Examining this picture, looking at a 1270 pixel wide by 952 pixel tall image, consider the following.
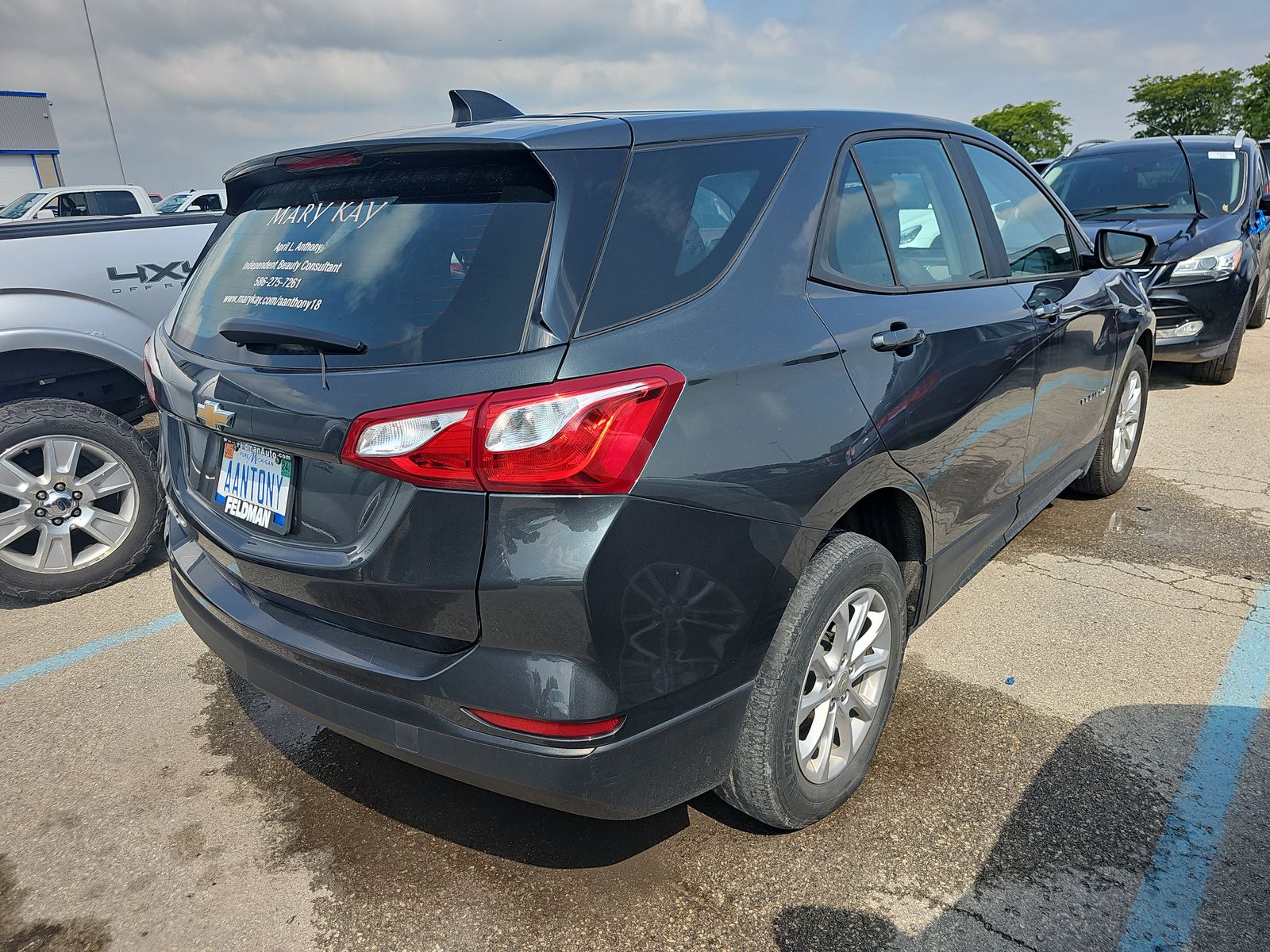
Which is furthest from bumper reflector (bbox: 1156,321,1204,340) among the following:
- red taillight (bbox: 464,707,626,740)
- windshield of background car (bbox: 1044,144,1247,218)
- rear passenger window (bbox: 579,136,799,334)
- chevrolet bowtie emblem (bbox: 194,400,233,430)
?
chevrolet bowtie emblem (bbox: 194,400,233,430)

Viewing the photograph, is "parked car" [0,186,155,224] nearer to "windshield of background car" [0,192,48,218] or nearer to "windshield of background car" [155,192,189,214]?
"windshield of background car" [0,192,48,218]

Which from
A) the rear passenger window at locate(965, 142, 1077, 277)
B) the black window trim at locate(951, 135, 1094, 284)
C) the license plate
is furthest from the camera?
the rear passenger window at locate(965, 142, 1077, 277)

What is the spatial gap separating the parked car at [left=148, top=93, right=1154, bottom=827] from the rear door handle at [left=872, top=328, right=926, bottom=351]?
14mm

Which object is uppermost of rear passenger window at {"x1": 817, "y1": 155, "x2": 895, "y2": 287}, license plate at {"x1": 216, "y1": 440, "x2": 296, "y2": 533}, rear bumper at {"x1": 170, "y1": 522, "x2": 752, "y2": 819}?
rear passenger window at {"x1": 817, "y1": 155, "x2": 895, "y2": 287}

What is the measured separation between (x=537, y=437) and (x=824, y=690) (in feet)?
3.61

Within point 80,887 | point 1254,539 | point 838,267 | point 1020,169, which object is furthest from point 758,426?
point 1254,539

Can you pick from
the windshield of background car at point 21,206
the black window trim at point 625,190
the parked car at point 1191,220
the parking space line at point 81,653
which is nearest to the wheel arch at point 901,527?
the black window trim at point 625,190

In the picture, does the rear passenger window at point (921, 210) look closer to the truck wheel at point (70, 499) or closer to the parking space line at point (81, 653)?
the parking space line at point (81, 653)

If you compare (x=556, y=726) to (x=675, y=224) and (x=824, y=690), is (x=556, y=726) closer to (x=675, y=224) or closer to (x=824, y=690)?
(x=824, y=690)

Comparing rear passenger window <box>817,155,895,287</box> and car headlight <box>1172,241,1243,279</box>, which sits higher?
rear passenger window <box>817,155,895,287</box>

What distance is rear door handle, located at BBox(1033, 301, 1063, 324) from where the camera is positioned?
10.5ft

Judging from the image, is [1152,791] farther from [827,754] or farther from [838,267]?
[838,267]

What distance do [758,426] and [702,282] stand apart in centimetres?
33

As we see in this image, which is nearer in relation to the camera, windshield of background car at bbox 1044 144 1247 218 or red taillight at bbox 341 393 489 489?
red taillight at bbox 341 393 489 489
